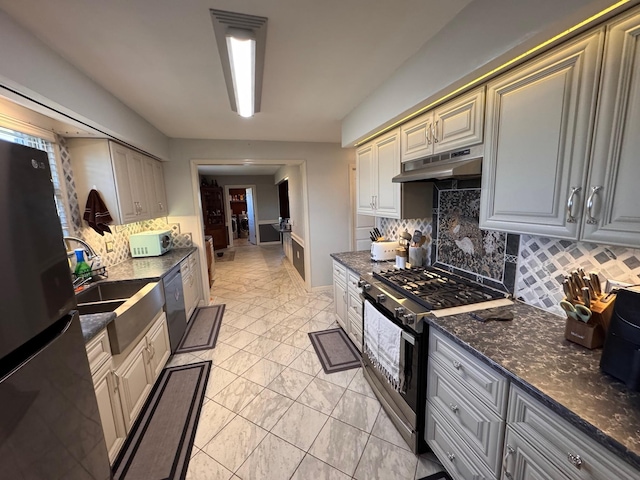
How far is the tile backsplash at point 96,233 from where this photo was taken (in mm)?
2385

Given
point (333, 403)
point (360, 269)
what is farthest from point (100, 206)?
point (333, 403)

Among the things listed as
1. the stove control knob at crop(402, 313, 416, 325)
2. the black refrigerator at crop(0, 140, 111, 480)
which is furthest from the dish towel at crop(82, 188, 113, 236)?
the stove control knob at crop(402, 313, 416, 325)

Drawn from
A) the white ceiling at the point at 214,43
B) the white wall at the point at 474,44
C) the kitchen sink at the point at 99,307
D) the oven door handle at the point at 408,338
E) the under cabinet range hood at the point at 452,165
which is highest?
the white ceiling at the point at 214,43

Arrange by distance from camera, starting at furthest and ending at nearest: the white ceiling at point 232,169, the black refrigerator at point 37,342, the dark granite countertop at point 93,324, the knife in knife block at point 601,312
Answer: the white ceiling at point 232,169
the dark granite countertop at point 93,324
the knife in knife block at point 601,312
the black refrigerator at point 37,342

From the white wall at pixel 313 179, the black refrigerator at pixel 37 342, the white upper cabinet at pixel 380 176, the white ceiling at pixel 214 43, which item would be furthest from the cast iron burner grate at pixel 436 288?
the white wall at pixel 313 179

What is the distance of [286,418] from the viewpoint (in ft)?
6.29

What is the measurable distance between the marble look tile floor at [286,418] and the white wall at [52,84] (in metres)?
2.28

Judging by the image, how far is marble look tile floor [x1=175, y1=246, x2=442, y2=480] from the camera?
156 centimetres

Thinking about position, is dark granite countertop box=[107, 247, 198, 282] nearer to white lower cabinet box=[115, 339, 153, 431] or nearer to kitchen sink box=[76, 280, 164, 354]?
kitchen sink box=[76, 280, 164, 354]

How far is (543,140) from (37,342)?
84.2 inches

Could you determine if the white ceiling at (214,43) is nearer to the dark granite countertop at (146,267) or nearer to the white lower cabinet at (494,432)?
the dark granite countertop at (146,267)

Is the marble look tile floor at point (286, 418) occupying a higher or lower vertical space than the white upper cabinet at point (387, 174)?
lower

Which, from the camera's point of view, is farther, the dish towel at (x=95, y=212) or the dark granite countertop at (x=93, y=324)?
the dish towel at (x=95, y=212)

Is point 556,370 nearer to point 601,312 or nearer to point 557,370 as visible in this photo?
point 557,370
